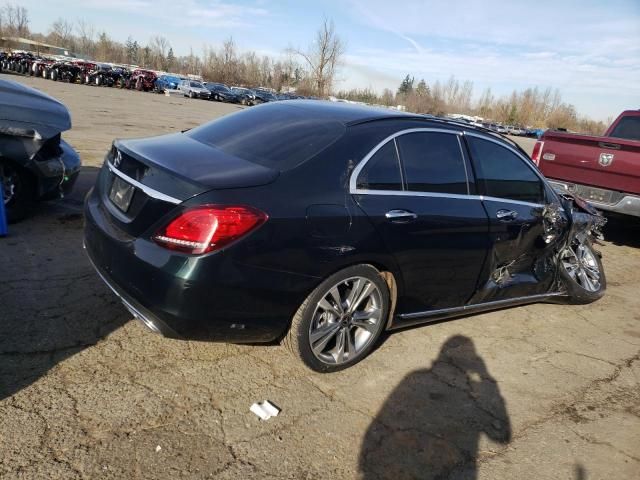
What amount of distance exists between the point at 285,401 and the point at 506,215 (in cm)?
232

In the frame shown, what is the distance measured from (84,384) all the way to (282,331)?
113cm

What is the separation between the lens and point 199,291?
8.62 ft

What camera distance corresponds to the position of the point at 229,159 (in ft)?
10.2

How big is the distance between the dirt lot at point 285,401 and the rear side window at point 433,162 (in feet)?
4.01

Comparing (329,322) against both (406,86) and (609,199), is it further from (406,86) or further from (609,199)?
(406,86)

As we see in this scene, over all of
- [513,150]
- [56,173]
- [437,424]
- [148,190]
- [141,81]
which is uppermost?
[513,150]

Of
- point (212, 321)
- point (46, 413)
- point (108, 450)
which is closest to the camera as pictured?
point (108, 450)

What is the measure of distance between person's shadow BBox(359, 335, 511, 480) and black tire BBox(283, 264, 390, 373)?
37cm

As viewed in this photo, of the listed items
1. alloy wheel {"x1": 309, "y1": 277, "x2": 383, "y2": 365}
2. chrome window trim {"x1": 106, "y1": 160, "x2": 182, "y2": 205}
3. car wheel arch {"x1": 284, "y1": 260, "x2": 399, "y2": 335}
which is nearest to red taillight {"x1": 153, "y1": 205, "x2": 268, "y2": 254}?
chrome window trim {"x1": 106, "y1": 160, "x2": 182, "y2": 205}

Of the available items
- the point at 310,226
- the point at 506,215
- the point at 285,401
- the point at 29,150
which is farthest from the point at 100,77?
the point at 285,401

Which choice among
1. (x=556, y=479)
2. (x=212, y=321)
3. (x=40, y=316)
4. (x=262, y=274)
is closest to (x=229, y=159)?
(x=262, y=274)

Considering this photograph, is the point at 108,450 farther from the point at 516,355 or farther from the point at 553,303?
the point at 553,303

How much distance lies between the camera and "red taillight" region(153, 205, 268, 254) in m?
2.62

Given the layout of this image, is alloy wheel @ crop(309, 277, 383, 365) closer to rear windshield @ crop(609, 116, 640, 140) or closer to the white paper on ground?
the white paper on ground
